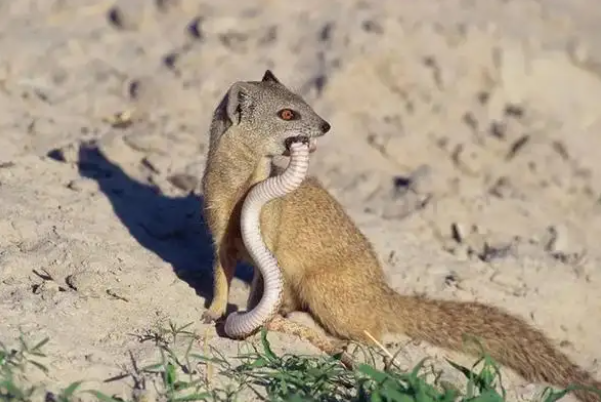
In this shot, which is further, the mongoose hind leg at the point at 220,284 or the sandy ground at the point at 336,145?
the sandy ground at the point at 336,145

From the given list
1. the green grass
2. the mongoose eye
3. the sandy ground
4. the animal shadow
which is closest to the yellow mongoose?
the mongoose eye

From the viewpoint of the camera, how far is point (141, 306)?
4055 millimetres

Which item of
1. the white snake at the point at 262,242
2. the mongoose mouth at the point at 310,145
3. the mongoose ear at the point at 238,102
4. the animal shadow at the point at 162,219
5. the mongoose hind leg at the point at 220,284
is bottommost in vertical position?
the animal shadow at the point at 162,219

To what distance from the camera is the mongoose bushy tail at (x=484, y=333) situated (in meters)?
4.19

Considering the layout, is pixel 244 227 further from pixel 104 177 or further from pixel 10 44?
pixel 10 44

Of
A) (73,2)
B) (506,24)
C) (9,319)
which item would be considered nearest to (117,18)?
(73,2)

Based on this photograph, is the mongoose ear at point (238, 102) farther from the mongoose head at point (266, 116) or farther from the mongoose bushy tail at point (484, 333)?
the mongoose bushy tail at point (484, 333)

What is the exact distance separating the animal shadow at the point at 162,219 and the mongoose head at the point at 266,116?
1.69ft

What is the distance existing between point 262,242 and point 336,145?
2.00 m

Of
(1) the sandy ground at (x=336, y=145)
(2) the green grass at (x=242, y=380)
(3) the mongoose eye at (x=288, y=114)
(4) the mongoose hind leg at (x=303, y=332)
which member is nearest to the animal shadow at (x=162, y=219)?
(1) the sandy ground at (x=336, y=145)

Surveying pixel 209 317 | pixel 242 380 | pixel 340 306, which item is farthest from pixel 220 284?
pixel 242 380

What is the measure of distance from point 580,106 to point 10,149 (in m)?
3.25

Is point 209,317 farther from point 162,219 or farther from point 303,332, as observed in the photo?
point 162,219

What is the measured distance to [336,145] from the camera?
19.4 ft
